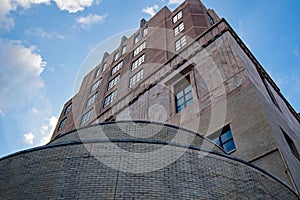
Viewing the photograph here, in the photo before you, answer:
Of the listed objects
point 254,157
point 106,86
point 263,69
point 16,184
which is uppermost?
point 106,86

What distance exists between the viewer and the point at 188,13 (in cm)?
2573

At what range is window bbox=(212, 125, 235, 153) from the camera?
35.9 feet

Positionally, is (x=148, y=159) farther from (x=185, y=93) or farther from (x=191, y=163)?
(x=185, y=93)

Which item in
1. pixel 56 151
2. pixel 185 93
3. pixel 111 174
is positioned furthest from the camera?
pixel 185 93

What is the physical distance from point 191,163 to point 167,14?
26.2 metres

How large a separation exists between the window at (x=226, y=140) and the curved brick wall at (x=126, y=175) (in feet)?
11.8

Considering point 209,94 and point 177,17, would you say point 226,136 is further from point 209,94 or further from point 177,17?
point 177,17

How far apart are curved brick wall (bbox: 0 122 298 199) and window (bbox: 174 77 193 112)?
779 cm

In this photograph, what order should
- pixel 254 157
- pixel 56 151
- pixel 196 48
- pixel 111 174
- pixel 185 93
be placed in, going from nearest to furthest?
pixel 111 174
pixel 56 151
pixel 254 157
pixel 185 93
pixel 196 48

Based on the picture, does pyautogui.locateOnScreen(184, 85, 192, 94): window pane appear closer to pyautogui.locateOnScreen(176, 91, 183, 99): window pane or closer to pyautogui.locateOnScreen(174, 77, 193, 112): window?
pyautogui.locateOnScreen(174, 77, 193, 112): window

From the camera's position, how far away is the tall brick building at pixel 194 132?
240 inches

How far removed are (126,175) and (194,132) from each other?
13.8 feet

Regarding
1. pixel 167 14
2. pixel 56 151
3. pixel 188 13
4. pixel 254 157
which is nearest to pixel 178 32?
pixel 188 13

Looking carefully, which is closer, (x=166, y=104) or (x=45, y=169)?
(x=45, y=169)
